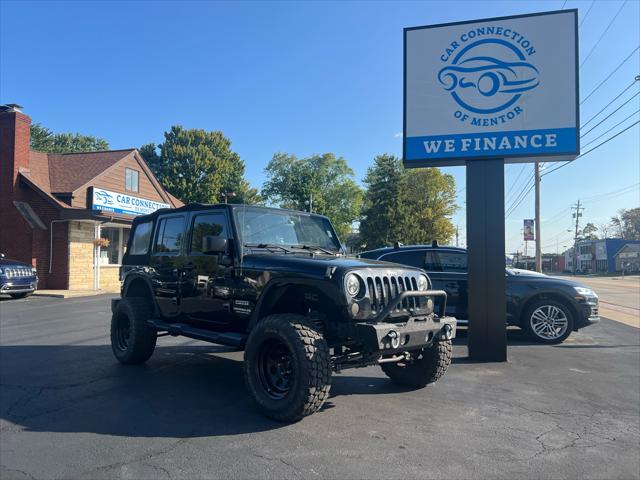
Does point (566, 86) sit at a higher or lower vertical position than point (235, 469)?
higher

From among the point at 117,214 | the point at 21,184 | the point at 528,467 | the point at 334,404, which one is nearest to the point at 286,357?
the point at 334,404

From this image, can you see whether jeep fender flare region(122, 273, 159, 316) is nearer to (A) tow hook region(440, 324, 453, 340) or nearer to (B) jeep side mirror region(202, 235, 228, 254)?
(B) jeep side mirror region(202, 235, 228, 254)

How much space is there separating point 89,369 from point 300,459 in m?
4.04

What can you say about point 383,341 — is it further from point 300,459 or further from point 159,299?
point 159,299

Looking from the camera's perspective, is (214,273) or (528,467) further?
(214,273)

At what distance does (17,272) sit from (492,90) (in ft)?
51.5

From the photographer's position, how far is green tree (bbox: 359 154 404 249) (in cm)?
4706

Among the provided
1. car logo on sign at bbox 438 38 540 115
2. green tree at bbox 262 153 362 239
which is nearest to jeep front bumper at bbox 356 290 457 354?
car logo on sign at bbox 438 38 540 115

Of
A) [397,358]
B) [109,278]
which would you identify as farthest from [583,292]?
[109,278]

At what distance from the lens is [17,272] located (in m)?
16.3

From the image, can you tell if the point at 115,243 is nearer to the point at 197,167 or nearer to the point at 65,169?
the point at 65,169

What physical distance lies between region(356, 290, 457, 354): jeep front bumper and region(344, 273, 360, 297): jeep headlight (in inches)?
10.9

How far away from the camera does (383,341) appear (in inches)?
167

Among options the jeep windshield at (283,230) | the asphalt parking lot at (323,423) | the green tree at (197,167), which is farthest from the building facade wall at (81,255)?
the green tree at (197,167)
